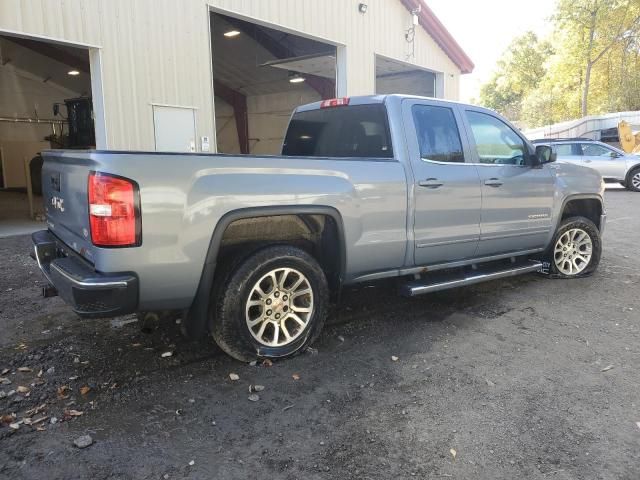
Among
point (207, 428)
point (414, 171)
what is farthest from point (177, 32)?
point (207, 428)

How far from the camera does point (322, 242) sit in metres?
4.05

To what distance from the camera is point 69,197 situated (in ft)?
11.4

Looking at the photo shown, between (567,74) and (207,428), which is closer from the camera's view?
(207,428)

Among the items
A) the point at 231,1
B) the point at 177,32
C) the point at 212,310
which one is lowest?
the point at 212,310

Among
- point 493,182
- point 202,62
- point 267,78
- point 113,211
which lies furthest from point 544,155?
point 267,78

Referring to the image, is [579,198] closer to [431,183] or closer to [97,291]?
[431,183]

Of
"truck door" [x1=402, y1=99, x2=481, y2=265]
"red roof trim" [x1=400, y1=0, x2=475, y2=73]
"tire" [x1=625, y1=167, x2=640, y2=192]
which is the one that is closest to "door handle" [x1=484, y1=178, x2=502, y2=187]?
"truck door" [x1=402, y1=99, x2=481, y2=265]

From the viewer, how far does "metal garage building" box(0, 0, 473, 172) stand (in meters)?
8.40

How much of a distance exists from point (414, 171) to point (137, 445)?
2.82 m

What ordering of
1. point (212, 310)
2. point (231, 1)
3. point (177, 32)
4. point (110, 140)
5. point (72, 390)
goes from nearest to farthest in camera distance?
point (72, 390) → point (212, 310) → point (110, 140) → point (177, 32) → point (231, 1)

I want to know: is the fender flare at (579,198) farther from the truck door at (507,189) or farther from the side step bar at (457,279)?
the side step bar at (457,279)

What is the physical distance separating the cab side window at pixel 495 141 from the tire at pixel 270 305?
220 cm

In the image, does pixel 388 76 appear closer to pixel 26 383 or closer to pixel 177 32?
pixel 177 32

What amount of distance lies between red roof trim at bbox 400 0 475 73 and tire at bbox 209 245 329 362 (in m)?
12.8
